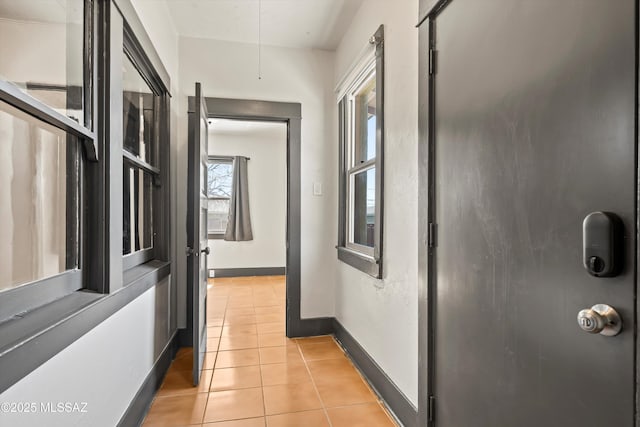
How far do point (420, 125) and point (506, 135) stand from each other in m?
0.56

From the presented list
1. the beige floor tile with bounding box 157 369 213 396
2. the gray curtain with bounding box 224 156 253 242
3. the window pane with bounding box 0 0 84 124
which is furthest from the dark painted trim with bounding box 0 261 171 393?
the gray curtain with bounding box 224 156 253 242

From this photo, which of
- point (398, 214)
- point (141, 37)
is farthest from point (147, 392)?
point (141, 37)

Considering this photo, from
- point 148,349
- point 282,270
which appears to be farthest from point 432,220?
point 282,270

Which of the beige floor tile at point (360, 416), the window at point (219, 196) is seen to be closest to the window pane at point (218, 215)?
the window at point (219, 196)

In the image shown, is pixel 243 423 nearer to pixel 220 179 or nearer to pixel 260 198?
pixel 260 198

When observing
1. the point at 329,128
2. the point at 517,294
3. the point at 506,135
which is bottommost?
the point at 517,294

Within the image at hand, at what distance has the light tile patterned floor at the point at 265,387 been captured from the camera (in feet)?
6.18

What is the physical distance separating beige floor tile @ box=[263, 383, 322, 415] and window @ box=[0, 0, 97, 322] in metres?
1.30

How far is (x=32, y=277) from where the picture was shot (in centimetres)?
110

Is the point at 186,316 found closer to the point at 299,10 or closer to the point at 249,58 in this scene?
the point at 249,58

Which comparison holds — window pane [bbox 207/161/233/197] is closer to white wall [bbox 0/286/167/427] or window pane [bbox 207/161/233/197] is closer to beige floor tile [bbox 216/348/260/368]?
beige floor tile [bbox 216/348/260/368]

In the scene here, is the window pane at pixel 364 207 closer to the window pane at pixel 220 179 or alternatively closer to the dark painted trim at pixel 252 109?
the dark painted trim at pixel 252 109

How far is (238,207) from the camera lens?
6.07 meters

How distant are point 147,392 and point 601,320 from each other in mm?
2236
